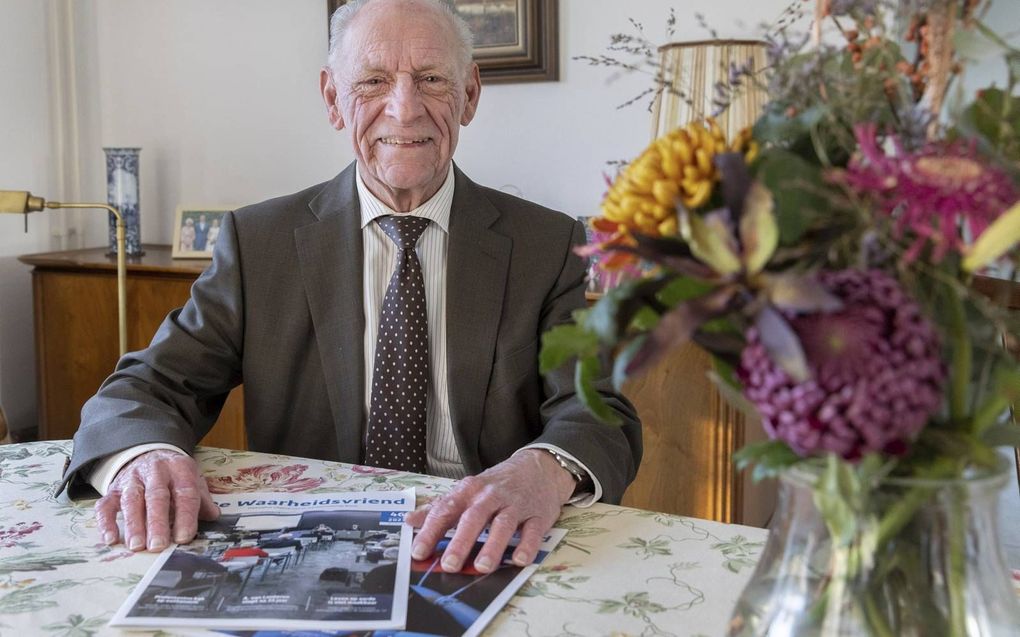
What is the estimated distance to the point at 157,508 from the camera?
1169mm

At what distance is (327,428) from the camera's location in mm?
1761

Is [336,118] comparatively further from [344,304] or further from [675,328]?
[675,328]

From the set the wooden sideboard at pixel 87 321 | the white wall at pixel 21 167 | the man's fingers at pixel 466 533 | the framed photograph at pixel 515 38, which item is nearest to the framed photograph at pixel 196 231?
the wooden sideboard at pixel 87 321

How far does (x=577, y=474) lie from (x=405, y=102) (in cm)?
81

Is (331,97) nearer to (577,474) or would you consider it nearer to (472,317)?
(472,317)

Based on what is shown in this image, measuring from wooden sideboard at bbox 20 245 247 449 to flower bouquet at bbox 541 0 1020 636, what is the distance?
8.60ft

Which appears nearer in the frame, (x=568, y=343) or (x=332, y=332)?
(x=568, y=343)

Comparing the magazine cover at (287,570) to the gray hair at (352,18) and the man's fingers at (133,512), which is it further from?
the gray hair at (352,18)

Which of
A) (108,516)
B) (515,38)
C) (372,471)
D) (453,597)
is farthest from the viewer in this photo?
(515,38)

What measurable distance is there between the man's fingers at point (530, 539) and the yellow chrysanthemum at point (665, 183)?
529 millimetres

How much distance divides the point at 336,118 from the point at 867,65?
141 centimetres

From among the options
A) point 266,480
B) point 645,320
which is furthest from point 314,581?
point 645,320

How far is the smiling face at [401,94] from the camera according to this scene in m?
1.79

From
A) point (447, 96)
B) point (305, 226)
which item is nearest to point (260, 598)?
point (305, 226)
